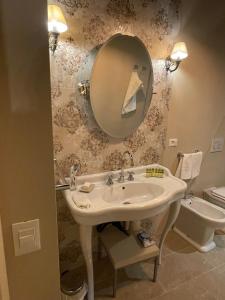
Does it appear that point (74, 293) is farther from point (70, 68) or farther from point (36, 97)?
point (70, 68)

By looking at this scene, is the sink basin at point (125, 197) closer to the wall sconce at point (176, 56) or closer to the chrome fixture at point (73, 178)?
the chrome fixture at point (73, 178)

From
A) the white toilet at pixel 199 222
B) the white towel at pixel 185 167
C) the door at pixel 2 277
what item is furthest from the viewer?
the white towel at pixel 185 167

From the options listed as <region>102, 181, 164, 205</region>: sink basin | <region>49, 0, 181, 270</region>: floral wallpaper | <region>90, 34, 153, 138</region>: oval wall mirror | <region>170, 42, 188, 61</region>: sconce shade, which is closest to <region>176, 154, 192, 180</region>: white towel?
<region>49, 0, 181, 270</region>: floral wallpaper

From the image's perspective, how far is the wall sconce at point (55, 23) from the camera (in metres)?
1.19

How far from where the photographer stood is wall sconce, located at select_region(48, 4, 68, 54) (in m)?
1.19

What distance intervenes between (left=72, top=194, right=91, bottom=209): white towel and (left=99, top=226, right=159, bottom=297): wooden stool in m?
0.51

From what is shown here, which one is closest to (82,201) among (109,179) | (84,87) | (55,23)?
(109,179)

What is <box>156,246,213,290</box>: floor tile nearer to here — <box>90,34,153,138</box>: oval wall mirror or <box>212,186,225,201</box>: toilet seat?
<box>212,186,225,201</box>: toilet seat

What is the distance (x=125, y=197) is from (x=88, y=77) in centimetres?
99

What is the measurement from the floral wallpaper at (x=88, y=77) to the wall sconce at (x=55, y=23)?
0.09 meters

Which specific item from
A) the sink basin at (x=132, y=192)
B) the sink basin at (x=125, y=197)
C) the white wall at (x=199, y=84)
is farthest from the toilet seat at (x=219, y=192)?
the sink basin at (x=132, y=192)

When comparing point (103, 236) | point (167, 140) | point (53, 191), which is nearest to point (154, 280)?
point (103, 236)

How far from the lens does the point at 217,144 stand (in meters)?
2.42

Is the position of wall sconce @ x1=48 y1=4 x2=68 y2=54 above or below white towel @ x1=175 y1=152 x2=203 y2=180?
above
